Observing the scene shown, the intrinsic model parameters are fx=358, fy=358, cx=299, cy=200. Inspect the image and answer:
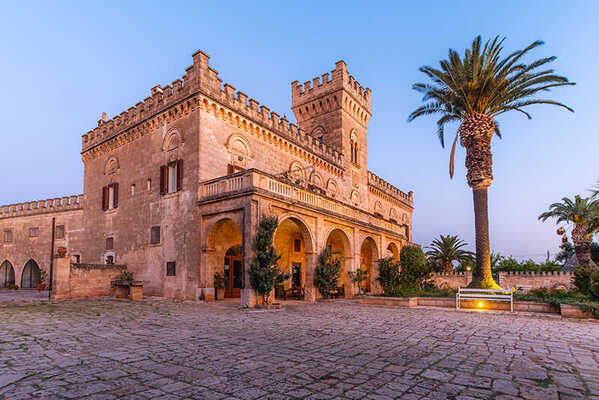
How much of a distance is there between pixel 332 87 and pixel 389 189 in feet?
42.8

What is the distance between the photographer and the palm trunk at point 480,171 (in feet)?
61.0

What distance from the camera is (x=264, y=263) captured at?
14.2m

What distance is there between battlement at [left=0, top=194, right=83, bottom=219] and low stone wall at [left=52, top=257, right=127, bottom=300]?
1181 centimetres

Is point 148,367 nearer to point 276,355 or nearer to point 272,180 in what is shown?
point 276,355

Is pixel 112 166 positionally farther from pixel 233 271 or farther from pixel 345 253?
pixel 345 253

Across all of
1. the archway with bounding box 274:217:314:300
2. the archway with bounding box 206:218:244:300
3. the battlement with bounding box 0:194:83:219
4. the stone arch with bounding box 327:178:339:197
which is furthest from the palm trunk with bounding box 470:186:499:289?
the battlement with bounding box 0:194:83:219

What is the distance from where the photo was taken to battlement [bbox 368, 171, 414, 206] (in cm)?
3226

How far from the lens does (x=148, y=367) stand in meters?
5.32

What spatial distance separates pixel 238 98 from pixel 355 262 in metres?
11.5

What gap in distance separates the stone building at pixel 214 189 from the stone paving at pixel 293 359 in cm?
656

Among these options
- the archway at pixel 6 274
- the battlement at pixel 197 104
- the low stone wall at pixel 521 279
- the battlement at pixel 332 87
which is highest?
the battlement at pixel 332 87

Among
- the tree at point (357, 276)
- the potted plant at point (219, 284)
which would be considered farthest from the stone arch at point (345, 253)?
the potted plant at point (219, 284)

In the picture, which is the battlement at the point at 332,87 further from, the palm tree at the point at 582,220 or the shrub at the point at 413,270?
the palm tree at the point at 582,220

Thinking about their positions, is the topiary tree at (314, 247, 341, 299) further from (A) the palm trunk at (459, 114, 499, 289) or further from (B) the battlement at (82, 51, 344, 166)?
(B) the battlement at (82, 51, 344, 166)
